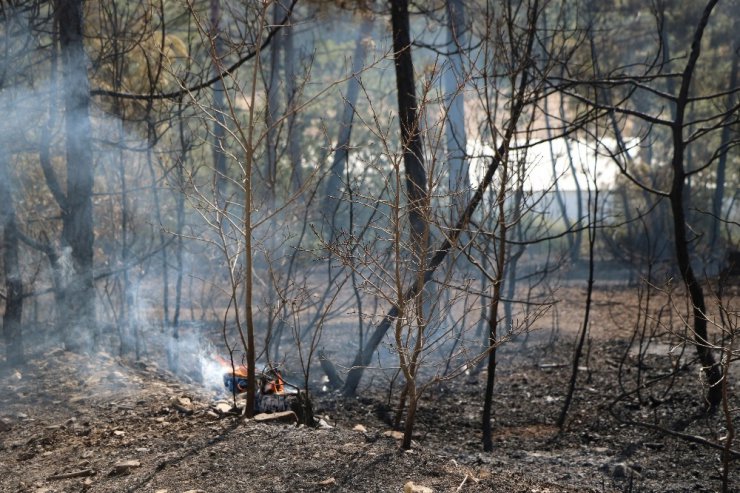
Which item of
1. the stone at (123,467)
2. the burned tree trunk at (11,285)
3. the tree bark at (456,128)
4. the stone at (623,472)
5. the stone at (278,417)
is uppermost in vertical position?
the tree bark at (456,128)

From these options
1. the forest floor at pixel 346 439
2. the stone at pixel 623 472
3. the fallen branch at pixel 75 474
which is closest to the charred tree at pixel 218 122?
the forest floor at pixel 346 439

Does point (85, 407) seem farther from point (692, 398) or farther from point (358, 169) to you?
point (358, 169)

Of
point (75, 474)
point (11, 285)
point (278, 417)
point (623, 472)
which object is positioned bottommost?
point (623, 472)

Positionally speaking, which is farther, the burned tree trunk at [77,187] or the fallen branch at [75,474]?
the burned tree trunk at [77,187]

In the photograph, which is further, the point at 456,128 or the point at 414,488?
the point at 456,128

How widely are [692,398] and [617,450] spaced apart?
1496 millimetres

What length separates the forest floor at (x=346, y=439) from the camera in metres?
4.46

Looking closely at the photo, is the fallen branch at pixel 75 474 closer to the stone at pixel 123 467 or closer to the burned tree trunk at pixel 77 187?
the stone at pixel 123 467

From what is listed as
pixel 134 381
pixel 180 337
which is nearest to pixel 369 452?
→ pixel 134 381

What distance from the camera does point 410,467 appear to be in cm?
452

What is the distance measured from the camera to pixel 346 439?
4953 mm

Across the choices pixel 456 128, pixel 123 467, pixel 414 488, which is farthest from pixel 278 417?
pixel 456 128

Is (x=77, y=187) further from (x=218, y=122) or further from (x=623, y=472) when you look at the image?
(x=623, y=472)

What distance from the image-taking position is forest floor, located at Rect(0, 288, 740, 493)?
14.6 ft
